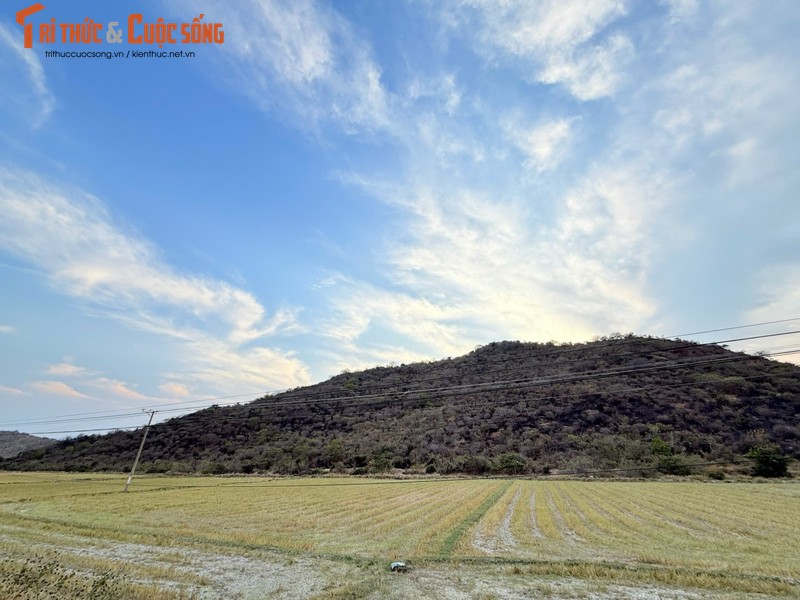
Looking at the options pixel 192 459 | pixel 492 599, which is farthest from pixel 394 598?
pixel 192 459

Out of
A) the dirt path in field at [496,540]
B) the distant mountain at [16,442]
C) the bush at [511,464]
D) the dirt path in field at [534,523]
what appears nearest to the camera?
the dirt path in field at [496,540]

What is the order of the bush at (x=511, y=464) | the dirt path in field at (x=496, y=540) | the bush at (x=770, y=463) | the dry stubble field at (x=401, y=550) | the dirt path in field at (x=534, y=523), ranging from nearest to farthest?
the dry stubble field at (x=401, y=550) < the dirt path in field at (x=496, y=540) < the dirt path in field at (x=534, y=523) < the bush at (x=770, y=463) < the bush at (x=511, y=464)

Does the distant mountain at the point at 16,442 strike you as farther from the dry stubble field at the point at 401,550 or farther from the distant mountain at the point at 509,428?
the dry stubble field at the point at 401,550

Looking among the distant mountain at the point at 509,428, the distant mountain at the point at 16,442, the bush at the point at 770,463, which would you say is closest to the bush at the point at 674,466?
the distant mountain at the point at 509,428

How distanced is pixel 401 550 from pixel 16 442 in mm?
184552

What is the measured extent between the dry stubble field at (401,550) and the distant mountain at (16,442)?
139994 millimetres

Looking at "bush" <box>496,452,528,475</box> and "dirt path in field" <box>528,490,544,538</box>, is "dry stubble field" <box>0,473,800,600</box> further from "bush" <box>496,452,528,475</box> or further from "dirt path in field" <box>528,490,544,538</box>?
"bush" <box>496,452,528,475</box>

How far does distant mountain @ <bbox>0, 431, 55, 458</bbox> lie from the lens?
123206 mm

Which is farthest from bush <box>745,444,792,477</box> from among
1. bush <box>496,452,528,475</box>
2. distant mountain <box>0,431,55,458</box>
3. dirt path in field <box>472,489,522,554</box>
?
distant mountain <box>0,431,55,458</box>

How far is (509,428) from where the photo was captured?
79500 mm

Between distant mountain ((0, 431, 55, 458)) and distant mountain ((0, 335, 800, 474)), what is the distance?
1267 inches

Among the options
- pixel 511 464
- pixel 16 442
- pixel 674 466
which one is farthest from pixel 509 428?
pixel 16 442

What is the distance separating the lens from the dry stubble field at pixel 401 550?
35.2 feet


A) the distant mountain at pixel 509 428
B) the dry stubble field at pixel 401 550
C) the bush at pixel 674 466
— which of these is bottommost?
the dry stubble field at pixel 401 550
